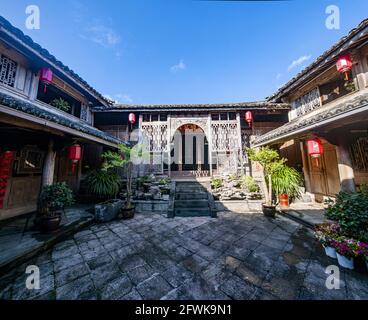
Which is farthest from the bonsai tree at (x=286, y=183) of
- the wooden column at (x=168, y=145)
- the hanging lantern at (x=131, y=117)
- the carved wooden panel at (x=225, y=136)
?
the hanging lantern at (x=131, y=117)

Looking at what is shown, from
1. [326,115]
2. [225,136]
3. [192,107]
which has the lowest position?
[326,115]

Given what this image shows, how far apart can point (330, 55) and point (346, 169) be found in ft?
13.6

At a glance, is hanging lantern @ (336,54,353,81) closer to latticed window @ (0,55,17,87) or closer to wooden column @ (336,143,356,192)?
wooden column @ (336,143,356,192)

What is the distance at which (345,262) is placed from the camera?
2.70 m

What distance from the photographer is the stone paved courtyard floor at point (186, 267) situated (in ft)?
7.00

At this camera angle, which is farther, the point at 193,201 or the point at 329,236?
the point at 193,201

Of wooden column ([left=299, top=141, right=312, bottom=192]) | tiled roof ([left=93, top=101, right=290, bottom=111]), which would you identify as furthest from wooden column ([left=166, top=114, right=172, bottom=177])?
wooden column ([left=299, top=141, right=312, bottom=192])

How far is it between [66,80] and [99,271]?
785 cm

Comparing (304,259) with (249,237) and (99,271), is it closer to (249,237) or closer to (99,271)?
(249,237)

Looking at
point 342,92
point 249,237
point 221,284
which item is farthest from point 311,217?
point 342,92

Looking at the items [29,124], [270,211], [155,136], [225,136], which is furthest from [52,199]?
[225,136]

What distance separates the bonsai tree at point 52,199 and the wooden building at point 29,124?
57cm

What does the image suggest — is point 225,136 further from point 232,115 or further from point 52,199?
point 52,199

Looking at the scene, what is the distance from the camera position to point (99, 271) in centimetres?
258
